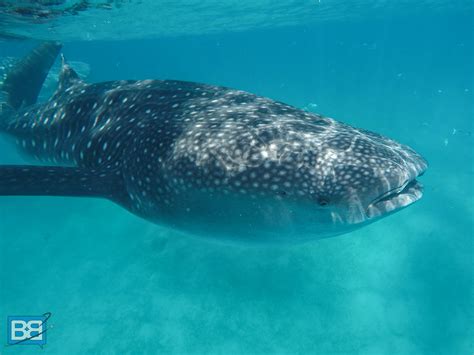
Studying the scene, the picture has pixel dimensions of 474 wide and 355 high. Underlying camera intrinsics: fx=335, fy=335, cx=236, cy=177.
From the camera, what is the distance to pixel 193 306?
919 centimetres

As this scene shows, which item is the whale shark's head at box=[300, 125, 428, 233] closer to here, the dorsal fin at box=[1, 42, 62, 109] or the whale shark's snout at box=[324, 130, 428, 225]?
the whale shark's snout at box=[324, 130, 428, 225]

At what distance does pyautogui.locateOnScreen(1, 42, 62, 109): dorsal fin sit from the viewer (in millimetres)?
8625

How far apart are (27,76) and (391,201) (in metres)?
9.50

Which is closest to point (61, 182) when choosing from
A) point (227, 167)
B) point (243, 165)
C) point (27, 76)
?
point (227, 167)

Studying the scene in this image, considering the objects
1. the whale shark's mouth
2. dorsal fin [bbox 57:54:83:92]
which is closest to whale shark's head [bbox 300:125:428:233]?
the whale shark's mouth

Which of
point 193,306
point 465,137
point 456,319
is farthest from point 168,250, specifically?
point 465,137

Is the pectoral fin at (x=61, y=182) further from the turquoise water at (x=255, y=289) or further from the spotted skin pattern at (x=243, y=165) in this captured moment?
the turquoise water at (x=255, y=289)

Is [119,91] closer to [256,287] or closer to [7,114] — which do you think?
[7,114]

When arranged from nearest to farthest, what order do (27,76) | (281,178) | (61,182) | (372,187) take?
1. (372,187)
2. (281,178)
3. (61,182)
4. (27,76)

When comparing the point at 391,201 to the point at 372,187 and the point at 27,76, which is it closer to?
the point at 372,187

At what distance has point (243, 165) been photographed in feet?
11.4

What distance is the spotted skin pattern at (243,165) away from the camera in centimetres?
312

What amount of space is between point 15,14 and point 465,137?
27994 millimetres

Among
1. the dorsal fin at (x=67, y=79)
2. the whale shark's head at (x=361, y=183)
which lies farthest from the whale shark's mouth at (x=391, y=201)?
the dorsal fin at (x=67, y=79)
